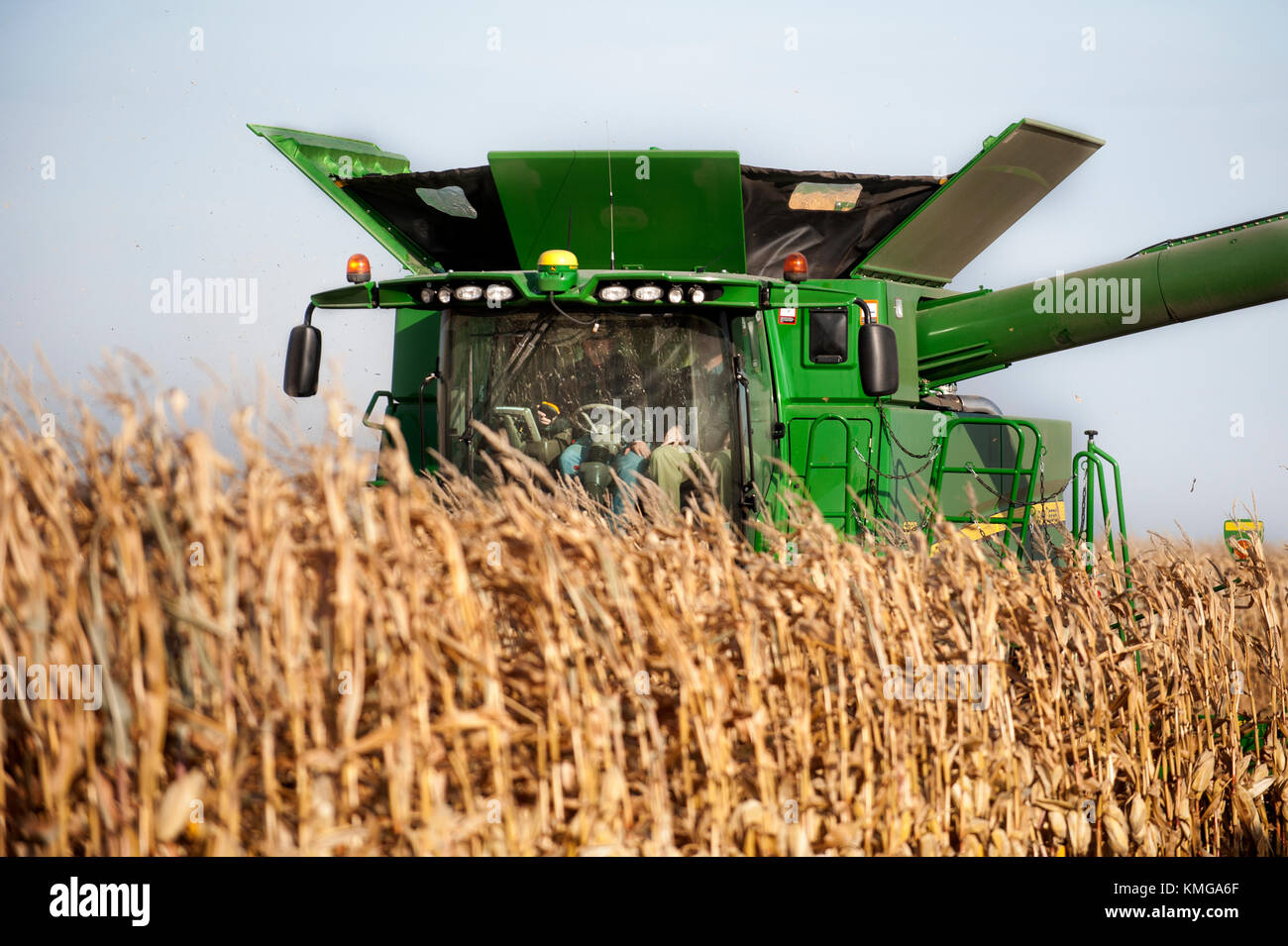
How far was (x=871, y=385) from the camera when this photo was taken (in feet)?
16.3

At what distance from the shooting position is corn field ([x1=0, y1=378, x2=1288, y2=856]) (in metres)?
1.99

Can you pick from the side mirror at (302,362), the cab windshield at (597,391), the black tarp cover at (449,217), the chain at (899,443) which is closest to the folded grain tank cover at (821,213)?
the chain at (899,443)

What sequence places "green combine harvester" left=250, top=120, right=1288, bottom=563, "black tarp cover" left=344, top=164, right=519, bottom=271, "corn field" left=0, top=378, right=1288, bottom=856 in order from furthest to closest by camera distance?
1. "black tarp cover" left=344, top=164, right=519, bottom=271
2. "green combine harvester" left=250, top=120, right=1288, bottom=563
3. "corn field" left=0, top=378, right=1288, bottom=856

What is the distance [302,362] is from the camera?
5312 mm

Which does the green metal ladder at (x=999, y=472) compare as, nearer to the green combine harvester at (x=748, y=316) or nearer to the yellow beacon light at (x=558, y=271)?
the green combine harvester at (x=748, y=316)

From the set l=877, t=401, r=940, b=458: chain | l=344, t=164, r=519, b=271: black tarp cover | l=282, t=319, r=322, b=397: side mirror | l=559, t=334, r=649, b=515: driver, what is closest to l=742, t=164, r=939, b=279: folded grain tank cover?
l=877, t=401, r=940, b=458: chain

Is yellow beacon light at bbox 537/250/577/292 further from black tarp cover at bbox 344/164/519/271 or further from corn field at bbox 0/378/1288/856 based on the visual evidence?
corn field at bbox 0/378/1288/856

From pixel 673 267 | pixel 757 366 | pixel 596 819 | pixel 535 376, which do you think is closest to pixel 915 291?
pixel 673 267

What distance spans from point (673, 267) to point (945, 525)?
3028 millimetres

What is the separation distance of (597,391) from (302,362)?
4.75ft

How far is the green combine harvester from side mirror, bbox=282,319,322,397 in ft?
0.04
